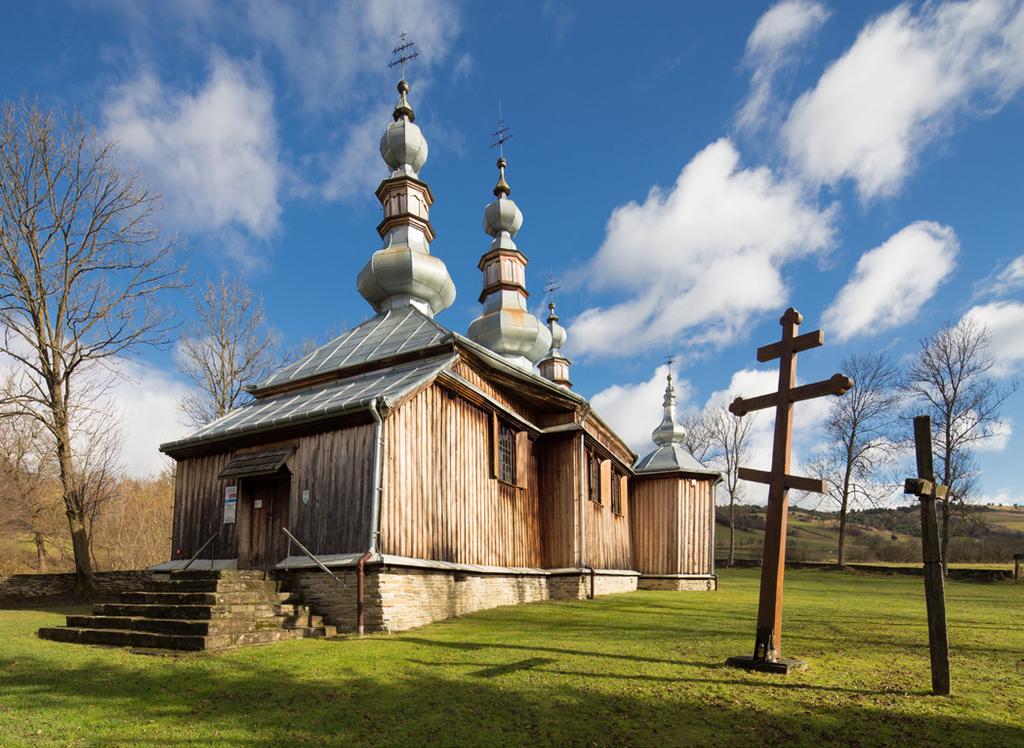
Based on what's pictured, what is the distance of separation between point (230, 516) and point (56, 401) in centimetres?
912

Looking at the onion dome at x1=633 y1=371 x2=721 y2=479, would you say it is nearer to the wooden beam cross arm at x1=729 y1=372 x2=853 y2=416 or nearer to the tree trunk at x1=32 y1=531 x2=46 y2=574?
the wooden beam cross arm at x1=729 y1=372 x2=853 y2=416

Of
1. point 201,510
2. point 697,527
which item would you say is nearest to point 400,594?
point 201,510

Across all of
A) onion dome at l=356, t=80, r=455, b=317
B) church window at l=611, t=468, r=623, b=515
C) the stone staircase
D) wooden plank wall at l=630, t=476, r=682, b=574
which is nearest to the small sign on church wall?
the stone staircase

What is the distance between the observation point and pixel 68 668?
28.1 ft

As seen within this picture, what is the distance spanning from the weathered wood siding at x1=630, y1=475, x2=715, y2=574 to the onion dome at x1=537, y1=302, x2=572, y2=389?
12438mm

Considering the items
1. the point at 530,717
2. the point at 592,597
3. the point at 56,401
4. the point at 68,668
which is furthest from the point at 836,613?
the point at 56,401

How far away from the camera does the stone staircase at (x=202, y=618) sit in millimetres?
9852

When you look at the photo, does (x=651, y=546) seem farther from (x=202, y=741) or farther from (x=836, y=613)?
(x=202, y=741)

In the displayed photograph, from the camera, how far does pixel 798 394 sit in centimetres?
796

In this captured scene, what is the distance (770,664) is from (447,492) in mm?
7617

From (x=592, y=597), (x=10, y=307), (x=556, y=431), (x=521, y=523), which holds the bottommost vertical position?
(x=592, y=597)

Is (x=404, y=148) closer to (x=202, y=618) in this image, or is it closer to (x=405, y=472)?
(x=405, y=472)

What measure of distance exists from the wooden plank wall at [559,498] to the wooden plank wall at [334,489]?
23.0 feet

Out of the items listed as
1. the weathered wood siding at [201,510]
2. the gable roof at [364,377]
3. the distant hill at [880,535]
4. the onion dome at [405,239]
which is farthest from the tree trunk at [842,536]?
the weathered wood siding at [201,510]
